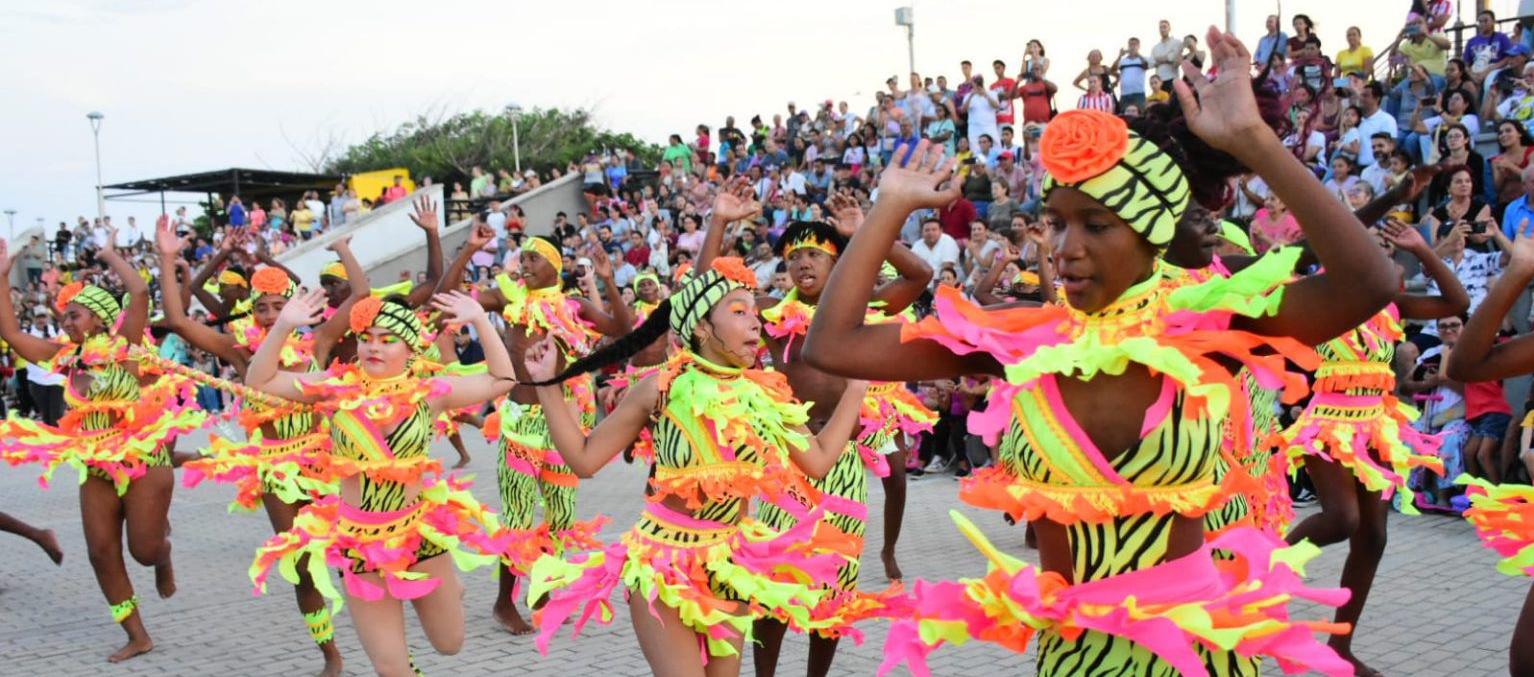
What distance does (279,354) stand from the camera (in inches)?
234

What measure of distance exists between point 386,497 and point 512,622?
2.40 meters

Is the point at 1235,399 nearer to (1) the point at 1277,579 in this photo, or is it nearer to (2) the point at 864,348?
(1) the point at 1277,579

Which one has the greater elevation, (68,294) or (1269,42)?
(1269,42)

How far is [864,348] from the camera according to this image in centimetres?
302

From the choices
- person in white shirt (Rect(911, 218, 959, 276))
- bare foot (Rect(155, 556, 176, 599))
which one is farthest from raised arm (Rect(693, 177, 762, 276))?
person in white shirt (Rect(911, 218, 959, 276))

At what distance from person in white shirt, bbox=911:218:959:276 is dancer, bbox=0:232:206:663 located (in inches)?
344

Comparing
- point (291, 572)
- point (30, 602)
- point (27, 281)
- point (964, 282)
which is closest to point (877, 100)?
point (964, 282)

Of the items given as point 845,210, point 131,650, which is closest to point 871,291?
point 845,210

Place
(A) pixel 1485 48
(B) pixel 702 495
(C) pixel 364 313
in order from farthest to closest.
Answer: (A) pixel 1485 48, (C) pixel 364 313, (B) pixel 702 495

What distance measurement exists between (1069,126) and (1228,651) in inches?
46.4

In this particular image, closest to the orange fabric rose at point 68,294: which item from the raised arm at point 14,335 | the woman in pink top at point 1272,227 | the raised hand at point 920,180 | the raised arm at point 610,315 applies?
the raised arm at point 14,335

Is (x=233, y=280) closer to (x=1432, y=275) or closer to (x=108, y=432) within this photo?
(x=108, y=432)

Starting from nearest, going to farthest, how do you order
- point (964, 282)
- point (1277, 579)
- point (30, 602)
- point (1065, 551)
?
1. point (1277, 579)
2. point (1065, 551)
3. point (30, 602)
4. point (964, 282)

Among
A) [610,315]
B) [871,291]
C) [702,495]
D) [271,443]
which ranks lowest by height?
[271,443]
